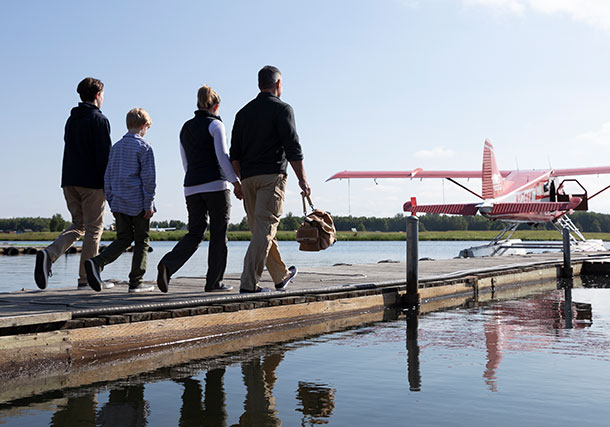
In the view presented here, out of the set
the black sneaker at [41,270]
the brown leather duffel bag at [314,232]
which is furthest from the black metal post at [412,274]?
the black sneaker at [41,270]

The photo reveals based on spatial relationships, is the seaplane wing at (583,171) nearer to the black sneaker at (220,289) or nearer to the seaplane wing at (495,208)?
the seaplane wing at (495,208)

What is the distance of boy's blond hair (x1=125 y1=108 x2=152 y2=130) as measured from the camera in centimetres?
602

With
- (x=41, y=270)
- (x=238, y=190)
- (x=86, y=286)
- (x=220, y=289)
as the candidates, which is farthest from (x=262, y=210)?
(x=86, y=286)

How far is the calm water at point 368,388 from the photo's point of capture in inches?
141

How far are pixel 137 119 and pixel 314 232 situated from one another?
1955 mm

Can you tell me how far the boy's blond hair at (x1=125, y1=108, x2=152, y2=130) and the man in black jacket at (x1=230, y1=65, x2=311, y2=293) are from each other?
33.3 inches

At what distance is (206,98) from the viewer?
6.02 metres

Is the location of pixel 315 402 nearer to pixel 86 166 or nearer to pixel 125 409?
pixel 125 409

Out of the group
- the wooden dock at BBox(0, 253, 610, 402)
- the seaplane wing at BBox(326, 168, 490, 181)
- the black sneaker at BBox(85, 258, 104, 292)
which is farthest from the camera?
the seaplane wing at BBox(326, 168, 490, 181)

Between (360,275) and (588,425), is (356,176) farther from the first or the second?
(588,425)

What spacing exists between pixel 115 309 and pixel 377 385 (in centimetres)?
202

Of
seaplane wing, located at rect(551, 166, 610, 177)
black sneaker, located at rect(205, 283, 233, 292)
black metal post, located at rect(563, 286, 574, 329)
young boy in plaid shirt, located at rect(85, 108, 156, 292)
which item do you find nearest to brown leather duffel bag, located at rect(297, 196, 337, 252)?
black sneaker, located at rect(205, 283, 233, 292)

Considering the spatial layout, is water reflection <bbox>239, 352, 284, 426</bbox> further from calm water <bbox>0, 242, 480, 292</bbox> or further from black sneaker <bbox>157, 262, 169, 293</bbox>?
calm water <bbox>0, 242, 480, 292</bbox>

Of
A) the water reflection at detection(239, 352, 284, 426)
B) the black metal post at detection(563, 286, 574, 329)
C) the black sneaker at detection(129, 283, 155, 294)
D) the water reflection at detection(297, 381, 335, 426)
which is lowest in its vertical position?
the black metal post at detection(563, 286, 574, 329)
